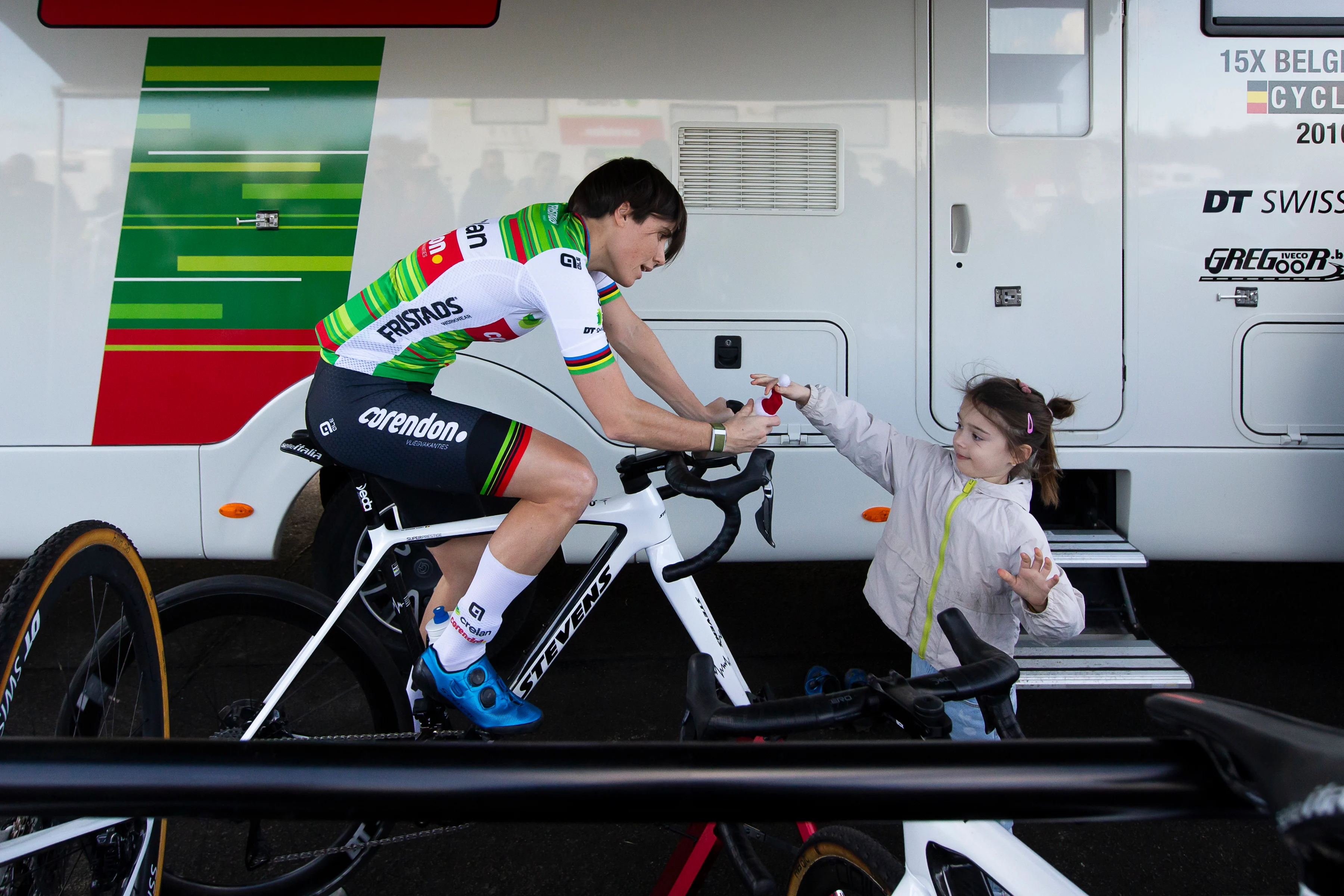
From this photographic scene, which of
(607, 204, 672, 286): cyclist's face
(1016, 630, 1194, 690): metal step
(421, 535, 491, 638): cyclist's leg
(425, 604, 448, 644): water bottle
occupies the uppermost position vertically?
(607, 204, 672, 286): cyclist's face

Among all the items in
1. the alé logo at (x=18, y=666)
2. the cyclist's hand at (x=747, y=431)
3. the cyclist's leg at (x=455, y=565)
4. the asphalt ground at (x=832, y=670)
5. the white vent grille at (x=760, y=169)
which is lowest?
the asphalt ground at (x=832, y=670)

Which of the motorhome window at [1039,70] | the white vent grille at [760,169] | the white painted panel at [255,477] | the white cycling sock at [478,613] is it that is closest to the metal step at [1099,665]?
the white cycling sock at [478,613]

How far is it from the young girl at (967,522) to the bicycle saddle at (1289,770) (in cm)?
145

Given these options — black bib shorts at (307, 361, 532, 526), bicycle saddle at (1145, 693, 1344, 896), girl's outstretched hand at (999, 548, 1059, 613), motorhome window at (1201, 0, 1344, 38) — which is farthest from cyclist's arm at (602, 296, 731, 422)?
motorhome window at (1201, 0, 1344, 38)

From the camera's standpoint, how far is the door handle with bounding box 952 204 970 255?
10.6 feet

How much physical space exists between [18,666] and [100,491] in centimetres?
225

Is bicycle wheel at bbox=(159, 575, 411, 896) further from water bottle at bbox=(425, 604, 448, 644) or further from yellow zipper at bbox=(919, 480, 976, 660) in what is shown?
yellow zipper at bbox=(919, 480, 976, 660)

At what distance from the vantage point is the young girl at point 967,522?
2135mm

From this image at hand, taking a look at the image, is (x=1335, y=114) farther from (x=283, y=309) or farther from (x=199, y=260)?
(x=199, y=260)

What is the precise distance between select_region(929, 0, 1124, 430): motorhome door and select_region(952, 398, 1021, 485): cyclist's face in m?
1.02

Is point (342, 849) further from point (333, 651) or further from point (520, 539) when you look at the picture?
point (520, 539)

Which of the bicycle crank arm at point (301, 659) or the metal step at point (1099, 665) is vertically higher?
the bicycle crank arm at point (301, 659)

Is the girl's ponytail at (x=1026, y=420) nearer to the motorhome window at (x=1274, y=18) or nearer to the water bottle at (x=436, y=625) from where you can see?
the water bottle at (x=436, y=625)

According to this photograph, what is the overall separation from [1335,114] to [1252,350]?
2.87 feet
